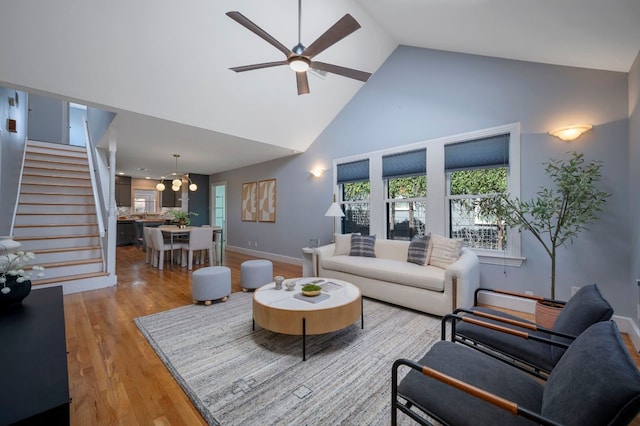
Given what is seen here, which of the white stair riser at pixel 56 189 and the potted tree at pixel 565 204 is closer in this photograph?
the potted tree at pixel 565 204

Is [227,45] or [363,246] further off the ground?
[227,45]

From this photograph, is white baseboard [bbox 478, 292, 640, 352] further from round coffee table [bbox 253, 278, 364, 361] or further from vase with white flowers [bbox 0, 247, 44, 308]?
vase with white flowers [bbox 0, 247, 44, 308]

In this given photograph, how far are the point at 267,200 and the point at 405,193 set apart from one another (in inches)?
149

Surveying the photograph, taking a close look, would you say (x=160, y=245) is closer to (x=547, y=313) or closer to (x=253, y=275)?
(x=253, y=275)

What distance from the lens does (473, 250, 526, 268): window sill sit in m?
3.29

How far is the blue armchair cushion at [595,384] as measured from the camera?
2.54 feet

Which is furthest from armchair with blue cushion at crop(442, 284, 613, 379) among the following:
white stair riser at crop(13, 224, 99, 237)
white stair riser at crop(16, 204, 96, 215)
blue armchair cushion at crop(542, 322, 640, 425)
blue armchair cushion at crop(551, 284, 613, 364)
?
white stair riser at crop(16, 204, 96, 215)

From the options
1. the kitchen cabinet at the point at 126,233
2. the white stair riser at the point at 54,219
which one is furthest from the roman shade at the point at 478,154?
the kitchen cabinet at the point at 126,233

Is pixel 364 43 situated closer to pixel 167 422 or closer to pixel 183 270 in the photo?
pixel 167 422

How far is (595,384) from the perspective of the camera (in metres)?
0.87

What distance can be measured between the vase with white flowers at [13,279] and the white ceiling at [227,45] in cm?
241

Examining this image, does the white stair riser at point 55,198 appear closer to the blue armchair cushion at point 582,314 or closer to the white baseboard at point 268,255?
the white baseboard at point 268,255

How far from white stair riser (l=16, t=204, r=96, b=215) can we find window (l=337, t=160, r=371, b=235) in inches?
193

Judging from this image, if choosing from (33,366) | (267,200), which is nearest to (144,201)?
(267,200)
